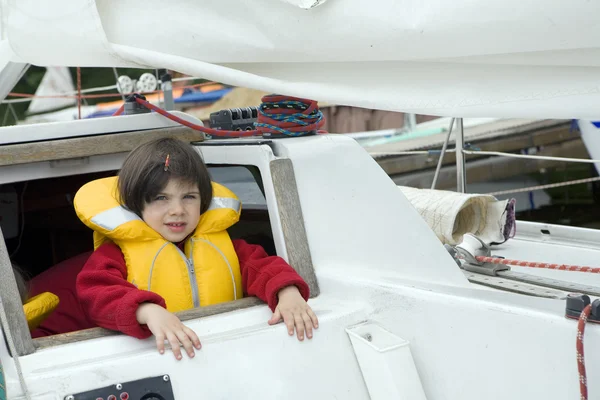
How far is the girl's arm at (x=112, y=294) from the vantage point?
1502 mm

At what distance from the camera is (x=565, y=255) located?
2311 mm

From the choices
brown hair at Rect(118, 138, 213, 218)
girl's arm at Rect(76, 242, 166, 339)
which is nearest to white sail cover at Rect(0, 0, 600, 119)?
brown hair at Rect(118, 138, 213, 218)

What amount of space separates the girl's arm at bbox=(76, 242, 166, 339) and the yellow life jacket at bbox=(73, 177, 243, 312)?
0.05m

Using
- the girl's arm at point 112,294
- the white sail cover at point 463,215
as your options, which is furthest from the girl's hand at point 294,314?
the white sail cover at point 463,215

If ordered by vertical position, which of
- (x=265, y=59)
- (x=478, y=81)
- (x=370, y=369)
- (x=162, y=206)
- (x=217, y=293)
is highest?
(x=265, y=59)

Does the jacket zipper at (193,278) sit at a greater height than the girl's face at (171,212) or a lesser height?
lesser

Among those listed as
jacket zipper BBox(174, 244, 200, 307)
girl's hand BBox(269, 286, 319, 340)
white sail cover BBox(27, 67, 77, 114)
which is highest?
white sail cover BBox(27, 67, 77, 114)

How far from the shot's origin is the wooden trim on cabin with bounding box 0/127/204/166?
6.38ft

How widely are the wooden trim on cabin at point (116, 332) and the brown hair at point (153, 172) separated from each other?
301 mm

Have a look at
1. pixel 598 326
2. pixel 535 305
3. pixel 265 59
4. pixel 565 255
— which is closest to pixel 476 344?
pixel 535 305

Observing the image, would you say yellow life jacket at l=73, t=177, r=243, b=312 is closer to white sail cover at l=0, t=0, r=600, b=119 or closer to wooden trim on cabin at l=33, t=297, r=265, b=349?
wooden trim on cabin at l=33, t=297, r=265, b=349

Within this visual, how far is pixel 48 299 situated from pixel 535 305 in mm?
1065

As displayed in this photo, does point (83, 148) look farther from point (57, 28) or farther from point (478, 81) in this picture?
point (478, 81)

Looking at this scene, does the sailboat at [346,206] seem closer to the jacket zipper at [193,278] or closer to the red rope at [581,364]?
the red rope at [581,364]
